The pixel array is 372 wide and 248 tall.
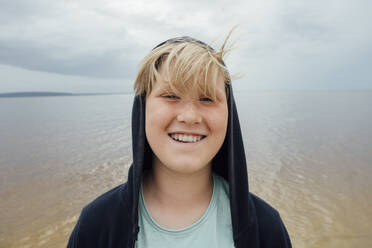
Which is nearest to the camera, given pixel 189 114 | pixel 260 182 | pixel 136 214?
pixel 189 114

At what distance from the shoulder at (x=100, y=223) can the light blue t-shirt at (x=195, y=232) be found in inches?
5.9

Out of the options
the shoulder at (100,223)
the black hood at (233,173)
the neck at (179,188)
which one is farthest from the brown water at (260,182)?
the shoulder at (100,223)

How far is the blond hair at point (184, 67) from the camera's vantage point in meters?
1.74

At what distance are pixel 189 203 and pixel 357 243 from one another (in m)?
6.68

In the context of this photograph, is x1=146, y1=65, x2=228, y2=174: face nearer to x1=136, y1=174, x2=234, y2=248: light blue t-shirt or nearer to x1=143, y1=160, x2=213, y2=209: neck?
x1=143, y1=160, x2=213, y2=209: neck

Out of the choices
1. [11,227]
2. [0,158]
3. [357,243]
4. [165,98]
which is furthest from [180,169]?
[0,158]

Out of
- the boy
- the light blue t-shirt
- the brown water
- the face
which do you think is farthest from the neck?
the brown water

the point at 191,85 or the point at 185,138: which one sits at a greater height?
the point at 191,85

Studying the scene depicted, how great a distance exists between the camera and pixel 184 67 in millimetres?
1741

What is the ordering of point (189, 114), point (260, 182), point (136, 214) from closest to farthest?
point (189, 114) → point (136, 214) → point (260, 182)

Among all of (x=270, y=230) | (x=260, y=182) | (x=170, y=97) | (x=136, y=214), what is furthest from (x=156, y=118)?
(x=260, y=182)

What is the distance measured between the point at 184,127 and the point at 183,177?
473mm

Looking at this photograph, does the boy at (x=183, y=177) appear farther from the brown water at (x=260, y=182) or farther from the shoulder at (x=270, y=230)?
the brown water at (x=260, y=182)

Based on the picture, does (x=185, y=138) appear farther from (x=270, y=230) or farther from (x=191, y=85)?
(x=270, y=230)
